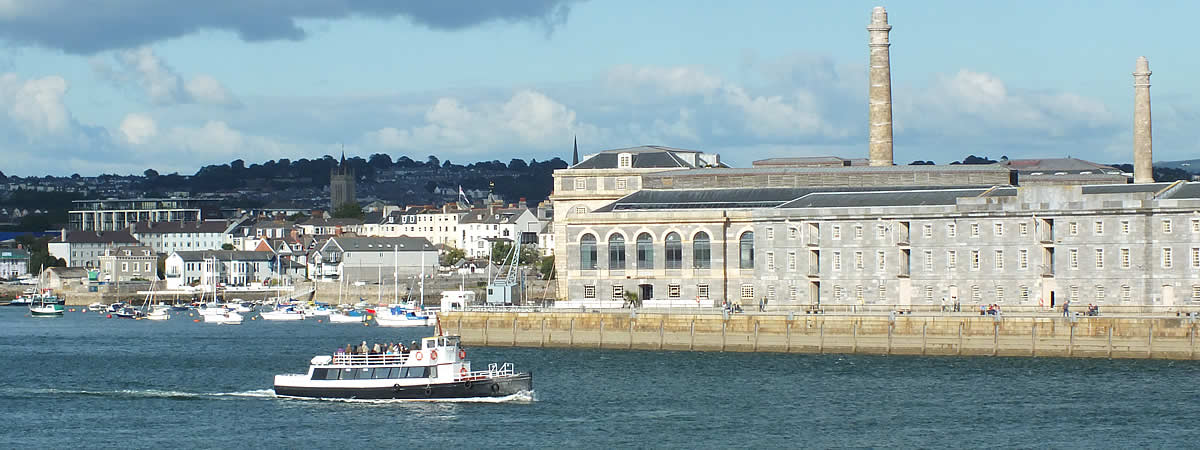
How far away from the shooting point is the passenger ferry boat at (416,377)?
64.1 metres

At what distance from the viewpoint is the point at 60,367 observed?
8444 cm

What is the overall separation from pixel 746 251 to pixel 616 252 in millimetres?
6766

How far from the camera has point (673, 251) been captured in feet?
320

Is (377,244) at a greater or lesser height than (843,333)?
greater

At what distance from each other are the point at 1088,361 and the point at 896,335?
7824 mm

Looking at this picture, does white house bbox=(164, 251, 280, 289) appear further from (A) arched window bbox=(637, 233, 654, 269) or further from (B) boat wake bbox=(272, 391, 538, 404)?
(B) boat wake bbox=(272, 391, 538, 404)

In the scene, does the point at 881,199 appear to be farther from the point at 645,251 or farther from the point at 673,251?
the point at 645,251

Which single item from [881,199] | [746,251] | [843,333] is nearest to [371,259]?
[746,251]

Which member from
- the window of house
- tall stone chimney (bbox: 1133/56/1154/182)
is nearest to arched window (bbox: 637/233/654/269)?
the window of house

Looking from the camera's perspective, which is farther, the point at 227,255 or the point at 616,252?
the point at 227,255

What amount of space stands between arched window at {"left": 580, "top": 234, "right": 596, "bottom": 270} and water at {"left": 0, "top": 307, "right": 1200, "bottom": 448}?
1510 centimetres

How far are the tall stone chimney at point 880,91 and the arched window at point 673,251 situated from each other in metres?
17.1

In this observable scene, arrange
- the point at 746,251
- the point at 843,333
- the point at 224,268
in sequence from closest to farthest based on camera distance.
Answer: the point at 843,333 → the point at 746,251 → the point at 224,268

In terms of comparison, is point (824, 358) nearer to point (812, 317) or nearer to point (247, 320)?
point (812, 317)
